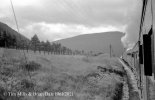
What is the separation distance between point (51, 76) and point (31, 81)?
2369 mm

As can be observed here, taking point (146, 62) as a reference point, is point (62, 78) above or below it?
below

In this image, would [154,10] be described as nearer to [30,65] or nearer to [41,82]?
[41,82]

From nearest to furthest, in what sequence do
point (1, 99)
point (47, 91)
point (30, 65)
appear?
1. point (1, 99)
2. point (47, 91)
3. point (30, 65)

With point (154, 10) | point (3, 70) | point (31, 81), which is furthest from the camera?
point (3, 70)

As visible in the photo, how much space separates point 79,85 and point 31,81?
3233 mm

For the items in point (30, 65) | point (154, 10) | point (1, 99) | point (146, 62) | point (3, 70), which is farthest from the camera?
point (30, 65)

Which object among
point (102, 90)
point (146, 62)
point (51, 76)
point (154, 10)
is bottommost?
point (102, 90)

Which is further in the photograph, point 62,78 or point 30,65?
point 30,65

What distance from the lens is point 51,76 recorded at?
47.7 feet

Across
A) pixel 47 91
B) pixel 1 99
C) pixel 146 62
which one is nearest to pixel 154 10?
pixel 146 62

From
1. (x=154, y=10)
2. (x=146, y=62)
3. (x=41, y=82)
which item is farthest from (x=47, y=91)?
(x=154, y=10)

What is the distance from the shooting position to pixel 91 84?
1494cm

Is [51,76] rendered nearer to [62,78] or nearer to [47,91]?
[62,78]

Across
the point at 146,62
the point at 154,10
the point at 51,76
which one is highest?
the point at 154,10
